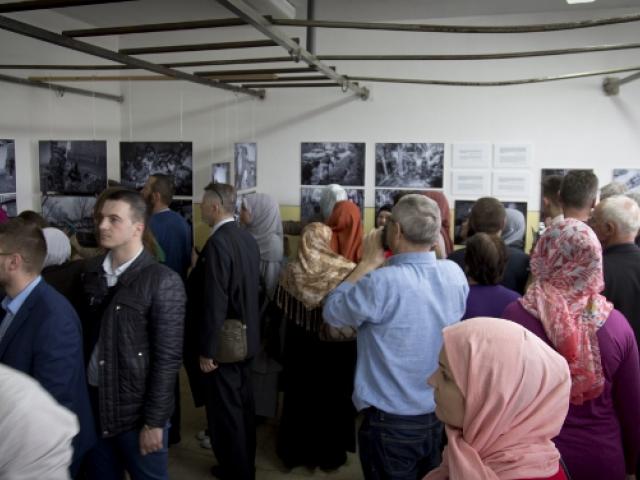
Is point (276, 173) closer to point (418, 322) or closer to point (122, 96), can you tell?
point (122, 96)

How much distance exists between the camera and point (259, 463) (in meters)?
4.11

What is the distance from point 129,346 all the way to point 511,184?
17.2 feet

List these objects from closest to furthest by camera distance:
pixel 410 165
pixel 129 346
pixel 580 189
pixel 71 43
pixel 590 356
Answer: pixel 590 356 → pixel 129 346 → pixel 71 43 → pixel 580 189 → pixel 410 165

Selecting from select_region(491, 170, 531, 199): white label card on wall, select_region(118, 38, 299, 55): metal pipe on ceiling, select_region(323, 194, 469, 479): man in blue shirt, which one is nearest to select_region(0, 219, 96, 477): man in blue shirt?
select_region(323, 194, 469, 479): man in blue shirt

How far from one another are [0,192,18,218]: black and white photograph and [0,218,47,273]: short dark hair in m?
3.93

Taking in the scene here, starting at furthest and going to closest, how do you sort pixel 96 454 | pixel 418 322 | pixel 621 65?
pixel 621 65
pixel 96 454
pixel 418 322

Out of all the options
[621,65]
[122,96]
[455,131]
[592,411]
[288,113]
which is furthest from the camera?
[122,96]

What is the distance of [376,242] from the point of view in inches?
106

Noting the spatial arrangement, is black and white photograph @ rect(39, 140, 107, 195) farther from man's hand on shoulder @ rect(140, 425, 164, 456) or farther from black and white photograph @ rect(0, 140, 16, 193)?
man's hand on shoulder @ rect(140, 425, 164, 456)

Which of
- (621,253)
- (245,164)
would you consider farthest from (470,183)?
(621,253)

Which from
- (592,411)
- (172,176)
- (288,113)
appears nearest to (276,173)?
(288,113)

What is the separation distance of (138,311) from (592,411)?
1940mm

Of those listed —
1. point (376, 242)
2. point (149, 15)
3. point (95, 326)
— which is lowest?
point (95, 326)

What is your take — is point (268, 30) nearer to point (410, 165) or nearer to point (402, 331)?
point (402, 331)
